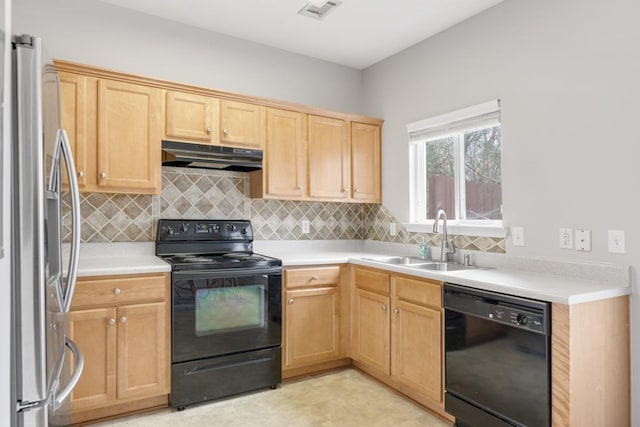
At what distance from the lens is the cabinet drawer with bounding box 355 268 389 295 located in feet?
9.46

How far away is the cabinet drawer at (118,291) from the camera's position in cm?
233

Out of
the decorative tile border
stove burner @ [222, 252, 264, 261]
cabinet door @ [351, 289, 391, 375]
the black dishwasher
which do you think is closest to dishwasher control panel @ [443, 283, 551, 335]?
the black dishwasher

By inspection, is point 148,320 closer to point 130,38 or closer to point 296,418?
point 296,418

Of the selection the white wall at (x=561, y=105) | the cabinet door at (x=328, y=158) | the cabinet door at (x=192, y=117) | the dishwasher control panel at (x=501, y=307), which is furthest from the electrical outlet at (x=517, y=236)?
the cabinet door at (x=192, y=117)

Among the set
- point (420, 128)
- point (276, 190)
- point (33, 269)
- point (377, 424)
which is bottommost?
point (377, 424)

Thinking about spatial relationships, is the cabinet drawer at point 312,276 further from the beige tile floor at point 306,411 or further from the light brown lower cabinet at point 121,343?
the light brown lower cabinet at point 121,343

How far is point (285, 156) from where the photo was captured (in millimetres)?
3336

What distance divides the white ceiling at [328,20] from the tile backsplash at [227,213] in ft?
3.80

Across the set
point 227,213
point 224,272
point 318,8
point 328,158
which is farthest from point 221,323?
point 318,8

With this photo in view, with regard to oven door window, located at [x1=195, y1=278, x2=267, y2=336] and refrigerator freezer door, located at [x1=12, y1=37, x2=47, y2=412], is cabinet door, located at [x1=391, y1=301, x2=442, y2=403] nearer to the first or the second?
oven door window, located at [x1=195, y1=278, x2=267, y2=336]

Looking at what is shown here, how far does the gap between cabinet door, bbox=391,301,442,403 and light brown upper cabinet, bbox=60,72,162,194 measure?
1911mm

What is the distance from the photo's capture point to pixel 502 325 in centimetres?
205

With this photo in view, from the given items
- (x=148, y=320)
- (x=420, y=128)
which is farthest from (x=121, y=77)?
(x=420, y=128)

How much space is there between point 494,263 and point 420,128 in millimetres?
1257
